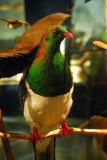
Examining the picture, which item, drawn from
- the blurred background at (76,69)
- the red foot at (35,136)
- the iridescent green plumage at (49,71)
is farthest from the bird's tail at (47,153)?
the blurred background at (76,69)

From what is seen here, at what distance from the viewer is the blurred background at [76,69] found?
3.60ft

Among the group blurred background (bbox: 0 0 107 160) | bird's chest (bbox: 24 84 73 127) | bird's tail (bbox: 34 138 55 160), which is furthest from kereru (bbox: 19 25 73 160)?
blurred background (bbox: 0 0 107 160)

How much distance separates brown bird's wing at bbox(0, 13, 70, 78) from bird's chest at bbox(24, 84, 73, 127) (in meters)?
0.12

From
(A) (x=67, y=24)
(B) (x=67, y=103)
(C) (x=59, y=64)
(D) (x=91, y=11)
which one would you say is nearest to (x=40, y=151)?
(B) (x=67, y=103)

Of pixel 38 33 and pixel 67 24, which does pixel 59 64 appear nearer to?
pixel 38 33

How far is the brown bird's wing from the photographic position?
2.13 ft

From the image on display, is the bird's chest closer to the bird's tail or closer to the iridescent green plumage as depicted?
the iridescent green plumage

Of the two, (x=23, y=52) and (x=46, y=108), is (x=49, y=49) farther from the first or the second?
(x=46, y=108)

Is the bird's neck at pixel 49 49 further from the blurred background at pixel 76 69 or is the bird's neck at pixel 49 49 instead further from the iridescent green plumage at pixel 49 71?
the blurred background at pixel 76 69

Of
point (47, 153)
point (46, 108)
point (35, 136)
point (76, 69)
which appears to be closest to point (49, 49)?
point (46, 108)

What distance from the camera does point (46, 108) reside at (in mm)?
643

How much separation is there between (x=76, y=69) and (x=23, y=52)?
0.64m

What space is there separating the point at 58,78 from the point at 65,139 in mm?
840

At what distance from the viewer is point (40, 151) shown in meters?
0.80
